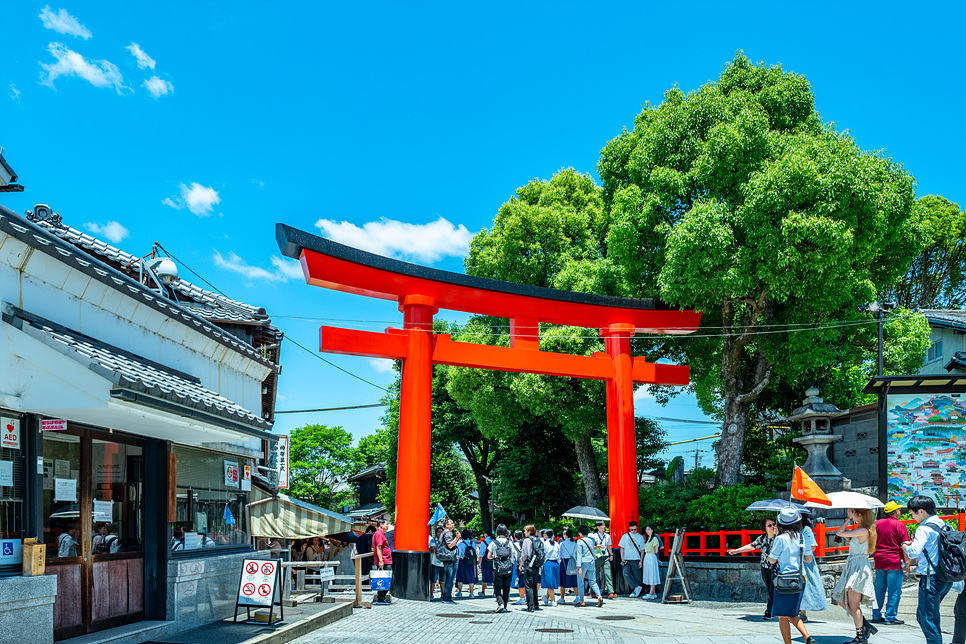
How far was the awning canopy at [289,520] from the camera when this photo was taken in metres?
22.7

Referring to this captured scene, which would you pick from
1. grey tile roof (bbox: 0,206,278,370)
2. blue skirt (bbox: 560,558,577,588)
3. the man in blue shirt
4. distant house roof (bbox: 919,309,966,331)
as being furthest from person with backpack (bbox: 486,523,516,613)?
distant house roof (bbox: 919,309,966,331)

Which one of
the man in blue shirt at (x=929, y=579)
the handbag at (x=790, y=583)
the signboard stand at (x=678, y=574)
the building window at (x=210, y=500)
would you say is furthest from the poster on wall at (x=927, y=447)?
the building window at (x=210, y=500)

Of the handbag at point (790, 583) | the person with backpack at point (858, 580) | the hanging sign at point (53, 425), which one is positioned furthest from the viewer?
the person with backpack at point (858, 580)

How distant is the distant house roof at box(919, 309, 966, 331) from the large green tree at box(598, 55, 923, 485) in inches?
322

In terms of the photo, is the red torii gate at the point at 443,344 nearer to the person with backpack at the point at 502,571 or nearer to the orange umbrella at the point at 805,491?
the person with backpack at the point at 502,571

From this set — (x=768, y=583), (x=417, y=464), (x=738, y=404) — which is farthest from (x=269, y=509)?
(x=768, y=583)

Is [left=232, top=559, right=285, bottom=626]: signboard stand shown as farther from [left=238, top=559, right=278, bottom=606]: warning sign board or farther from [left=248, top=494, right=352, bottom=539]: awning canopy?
[left=248, top=494, right=352, bottom=539]: awning canopy

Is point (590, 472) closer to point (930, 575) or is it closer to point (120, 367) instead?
point (930, 575)

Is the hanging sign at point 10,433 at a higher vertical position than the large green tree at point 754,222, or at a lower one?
lower

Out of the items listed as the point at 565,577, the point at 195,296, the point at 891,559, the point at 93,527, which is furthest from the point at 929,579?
the point at 195,296

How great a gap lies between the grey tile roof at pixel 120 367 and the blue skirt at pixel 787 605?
6523 mm

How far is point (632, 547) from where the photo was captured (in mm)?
17844

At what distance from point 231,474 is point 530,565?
5.73 meters

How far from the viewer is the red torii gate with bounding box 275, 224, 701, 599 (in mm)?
16797
